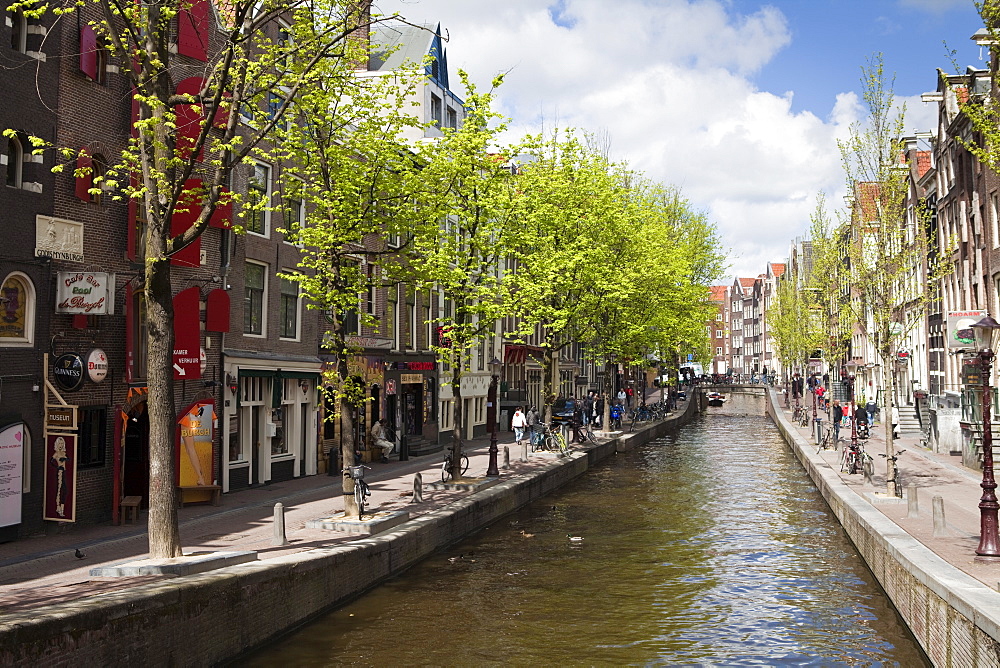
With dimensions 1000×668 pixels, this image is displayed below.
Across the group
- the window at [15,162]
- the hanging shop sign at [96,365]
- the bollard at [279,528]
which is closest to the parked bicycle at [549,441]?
the hanging shop sign at [96,365]

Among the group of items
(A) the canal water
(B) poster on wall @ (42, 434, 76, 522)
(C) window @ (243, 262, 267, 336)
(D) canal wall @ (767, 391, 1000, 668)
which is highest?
(C) window @ (243, 262, 267, 336)

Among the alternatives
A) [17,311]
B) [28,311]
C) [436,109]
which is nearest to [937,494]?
[28,311]

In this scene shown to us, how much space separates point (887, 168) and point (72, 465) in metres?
22.0

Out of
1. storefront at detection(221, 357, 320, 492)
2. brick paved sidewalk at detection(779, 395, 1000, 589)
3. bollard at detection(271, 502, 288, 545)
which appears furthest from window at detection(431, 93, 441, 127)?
bollard at detection(271, 502, 288, 545)

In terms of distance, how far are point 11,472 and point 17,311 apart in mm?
3085

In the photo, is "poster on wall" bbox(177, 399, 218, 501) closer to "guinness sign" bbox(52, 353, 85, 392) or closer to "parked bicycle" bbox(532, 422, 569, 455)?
"guinness sign" bbox(52, 353, 85, 392)

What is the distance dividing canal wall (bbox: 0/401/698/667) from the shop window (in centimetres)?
737

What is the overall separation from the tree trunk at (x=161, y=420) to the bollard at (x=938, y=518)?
13.0m

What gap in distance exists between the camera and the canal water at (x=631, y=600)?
13.6 metres

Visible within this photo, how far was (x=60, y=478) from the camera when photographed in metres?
18.1

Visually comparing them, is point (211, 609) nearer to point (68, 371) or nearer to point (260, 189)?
point (68, 371)

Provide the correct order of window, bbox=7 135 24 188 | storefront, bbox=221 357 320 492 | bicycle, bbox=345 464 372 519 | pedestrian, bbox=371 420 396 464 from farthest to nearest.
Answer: pedestrian, bbox=371 420 396 464 < storefront, bbox=221 357 320 492 < bicycle, bbox=345 464 372 519 < window, bbox=7 135 24 188

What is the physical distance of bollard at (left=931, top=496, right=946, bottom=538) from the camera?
16547 mm

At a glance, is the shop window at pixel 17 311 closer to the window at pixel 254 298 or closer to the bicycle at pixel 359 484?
the bicycle at pixel 359 484
